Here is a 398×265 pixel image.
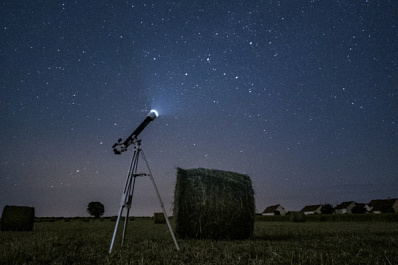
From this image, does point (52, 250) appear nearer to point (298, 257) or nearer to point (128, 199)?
point (128, 199)

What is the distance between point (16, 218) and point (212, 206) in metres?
11.3

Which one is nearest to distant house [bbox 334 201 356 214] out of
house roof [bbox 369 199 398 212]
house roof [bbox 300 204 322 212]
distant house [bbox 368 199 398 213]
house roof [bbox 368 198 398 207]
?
house roof [bbox 368 198 398 207]

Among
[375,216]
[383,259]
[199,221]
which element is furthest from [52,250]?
[375,216]

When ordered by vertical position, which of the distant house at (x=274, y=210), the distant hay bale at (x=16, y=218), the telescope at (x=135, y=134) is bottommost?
the distant house at (x=274, y=210)

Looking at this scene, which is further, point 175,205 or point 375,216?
point 375,216

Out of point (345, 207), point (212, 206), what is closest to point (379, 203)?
point (345, 207)

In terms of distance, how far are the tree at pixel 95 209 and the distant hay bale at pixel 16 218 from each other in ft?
287

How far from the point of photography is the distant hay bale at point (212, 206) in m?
7.58

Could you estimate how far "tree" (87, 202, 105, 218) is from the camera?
309 feet

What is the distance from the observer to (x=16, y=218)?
13.5 meters

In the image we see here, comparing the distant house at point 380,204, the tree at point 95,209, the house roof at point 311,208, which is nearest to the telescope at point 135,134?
the distant house at point 380,204

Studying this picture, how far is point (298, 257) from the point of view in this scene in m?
3.99

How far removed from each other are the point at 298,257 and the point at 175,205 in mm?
4733

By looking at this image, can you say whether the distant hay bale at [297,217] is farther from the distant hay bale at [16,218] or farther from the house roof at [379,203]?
the house roof at [379,203]
